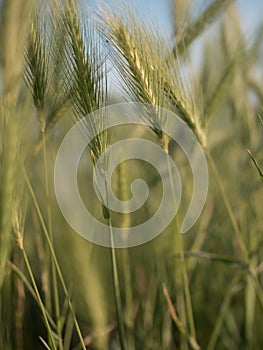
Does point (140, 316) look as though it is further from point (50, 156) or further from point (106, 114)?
point (106, 114)

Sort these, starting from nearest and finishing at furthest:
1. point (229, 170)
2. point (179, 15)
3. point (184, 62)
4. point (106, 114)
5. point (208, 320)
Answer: point (106, 114) < point (184, 62) < point (179, 15) < point (208, 320) < point (229, 170)

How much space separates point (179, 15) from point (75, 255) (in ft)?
1.60

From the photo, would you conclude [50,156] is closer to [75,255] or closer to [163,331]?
[75,255]

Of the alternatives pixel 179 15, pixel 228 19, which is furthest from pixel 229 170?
pixel 179 15

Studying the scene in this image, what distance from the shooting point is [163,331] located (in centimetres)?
103

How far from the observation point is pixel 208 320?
1218 millimetres

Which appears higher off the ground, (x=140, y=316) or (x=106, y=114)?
(x=106, y=114)

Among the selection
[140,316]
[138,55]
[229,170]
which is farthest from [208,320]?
[138,55]

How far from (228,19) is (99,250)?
2.12ft

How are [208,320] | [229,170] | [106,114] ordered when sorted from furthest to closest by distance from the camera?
[229,170], [208,320], [106,114]

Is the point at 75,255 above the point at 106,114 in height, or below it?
below

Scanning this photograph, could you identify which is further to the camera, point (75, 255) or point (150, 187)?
point (150, 187)

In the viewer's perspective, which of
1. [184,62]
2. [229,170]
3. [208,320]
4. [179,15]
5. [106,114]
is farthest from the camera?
[229,170]

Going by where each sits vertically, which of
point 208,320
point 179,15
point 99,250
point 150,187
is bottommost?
point 208,320
